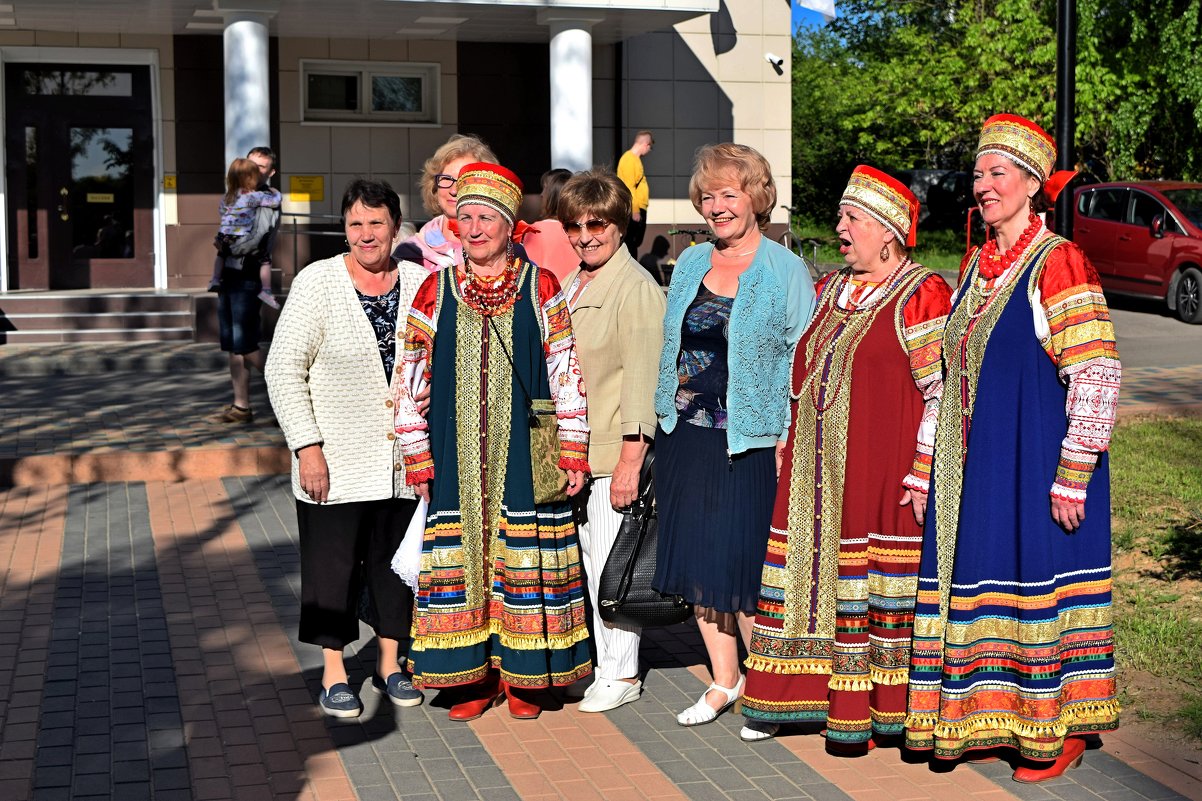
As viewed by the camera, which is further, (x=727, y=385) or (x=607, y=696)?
(x=607, y=696)

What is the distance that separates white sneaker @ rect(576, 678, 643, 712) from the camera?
18.8 feet

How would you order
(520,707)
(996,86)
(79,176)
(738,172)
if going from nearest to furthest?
(738,172)
(520,707)
(79,176)
(996,86)

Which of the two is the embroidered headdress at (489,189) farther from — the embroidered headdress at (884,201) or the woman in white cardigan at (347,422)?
the embroidered headdress at (884,201)

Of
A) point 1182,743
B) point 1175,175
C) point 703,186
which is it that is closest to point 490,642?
point 703,186

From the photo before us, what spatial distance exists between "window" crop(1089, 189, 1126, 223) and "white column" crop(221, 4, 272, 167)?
10.7m

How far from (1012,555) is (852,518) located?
53 cm

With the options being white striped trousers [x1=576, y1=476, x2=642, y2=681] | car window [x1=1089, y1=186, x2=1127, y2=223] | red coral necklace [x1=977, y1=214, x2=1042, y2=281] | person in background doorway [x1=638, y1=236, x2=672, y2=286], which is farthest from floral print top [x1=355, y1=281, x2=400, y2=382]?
car window [x1=1089, y1=186, x2=1127, y2=223]

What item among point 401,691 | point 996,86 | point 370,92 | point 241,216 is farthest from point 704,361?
point 996,86

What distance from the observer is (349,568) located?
5684 millimetres

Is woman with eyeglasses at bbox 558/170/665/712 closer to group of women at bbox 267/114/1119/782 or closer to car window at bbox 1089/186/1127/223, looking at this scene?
group of women at bbox 267/114/1119/782

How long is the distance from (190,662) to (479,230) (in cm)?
227

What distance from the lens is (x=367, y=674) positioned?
622 centimetres

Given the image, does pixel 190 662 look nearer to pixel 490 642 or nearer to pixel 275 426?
pixel 490 642

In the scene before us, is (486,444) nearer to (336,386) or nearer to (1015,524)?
(336,386)
